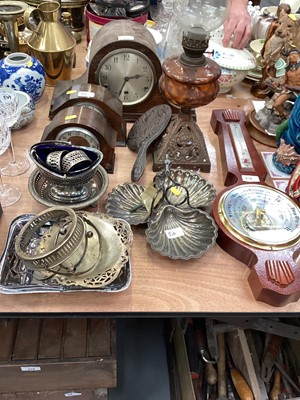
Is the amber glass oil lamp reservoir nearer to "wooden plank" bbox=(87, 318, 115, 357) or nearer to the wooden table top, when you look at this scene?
the wooden table top

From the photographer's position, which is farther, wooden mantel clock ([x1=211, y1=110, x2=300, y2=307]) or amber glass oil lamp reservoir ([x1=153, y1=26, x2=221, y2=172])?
amber glass oil lamp reservoir ([x1=153, y1=26, x2=221, y2=172])

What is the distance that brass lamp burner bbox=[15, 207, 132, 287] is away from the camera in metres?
0.73

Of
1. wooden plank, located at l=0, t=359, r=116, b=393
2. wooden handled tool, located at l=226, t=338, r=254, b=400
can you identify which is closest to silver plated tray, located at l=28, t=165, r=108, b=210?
wooden plank, located at l=0, t=359, r=116, b=393

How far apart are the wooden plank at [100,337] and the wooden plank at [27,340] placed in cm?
13

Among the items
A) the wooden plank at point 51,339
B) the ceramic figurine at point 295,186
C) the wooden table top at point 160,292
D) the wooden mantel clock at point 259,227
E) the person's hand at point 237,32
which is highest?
the person's hand at point 237,32

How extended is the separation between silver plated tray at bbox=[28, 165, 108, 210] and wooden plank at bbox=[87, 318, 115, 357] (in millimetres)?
331

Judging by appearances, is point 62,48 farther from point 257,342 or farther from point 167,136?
point 257,342

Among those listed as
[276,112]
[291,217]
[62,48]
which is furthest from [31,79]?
[291,217]

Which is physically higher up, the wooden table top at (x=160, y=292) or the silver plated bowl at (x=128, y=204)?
the silver plated bowl at (x=128, y=204)

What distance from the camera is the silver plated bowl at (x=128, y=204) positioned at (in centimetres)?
95

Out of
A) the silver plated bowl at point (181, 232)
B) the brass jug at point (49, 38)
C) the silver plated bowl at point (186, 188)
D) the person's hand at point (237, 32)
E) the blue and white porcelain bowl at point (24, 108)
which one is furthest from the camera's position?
the person's hand at point (237, 32)

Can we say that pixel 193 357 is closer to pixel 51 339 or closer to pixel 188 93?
pixel 51 339

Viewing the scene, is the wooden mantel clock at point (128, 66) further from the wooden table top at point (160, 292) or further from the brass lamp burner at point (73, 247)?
the brass lamp burner at point (73, 247)

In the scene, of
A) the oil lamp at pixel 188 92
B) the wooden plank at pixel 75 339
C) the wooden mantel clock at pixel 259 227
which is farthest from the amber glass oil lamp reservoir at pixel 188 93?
the wooden plank at pixel 75 339
